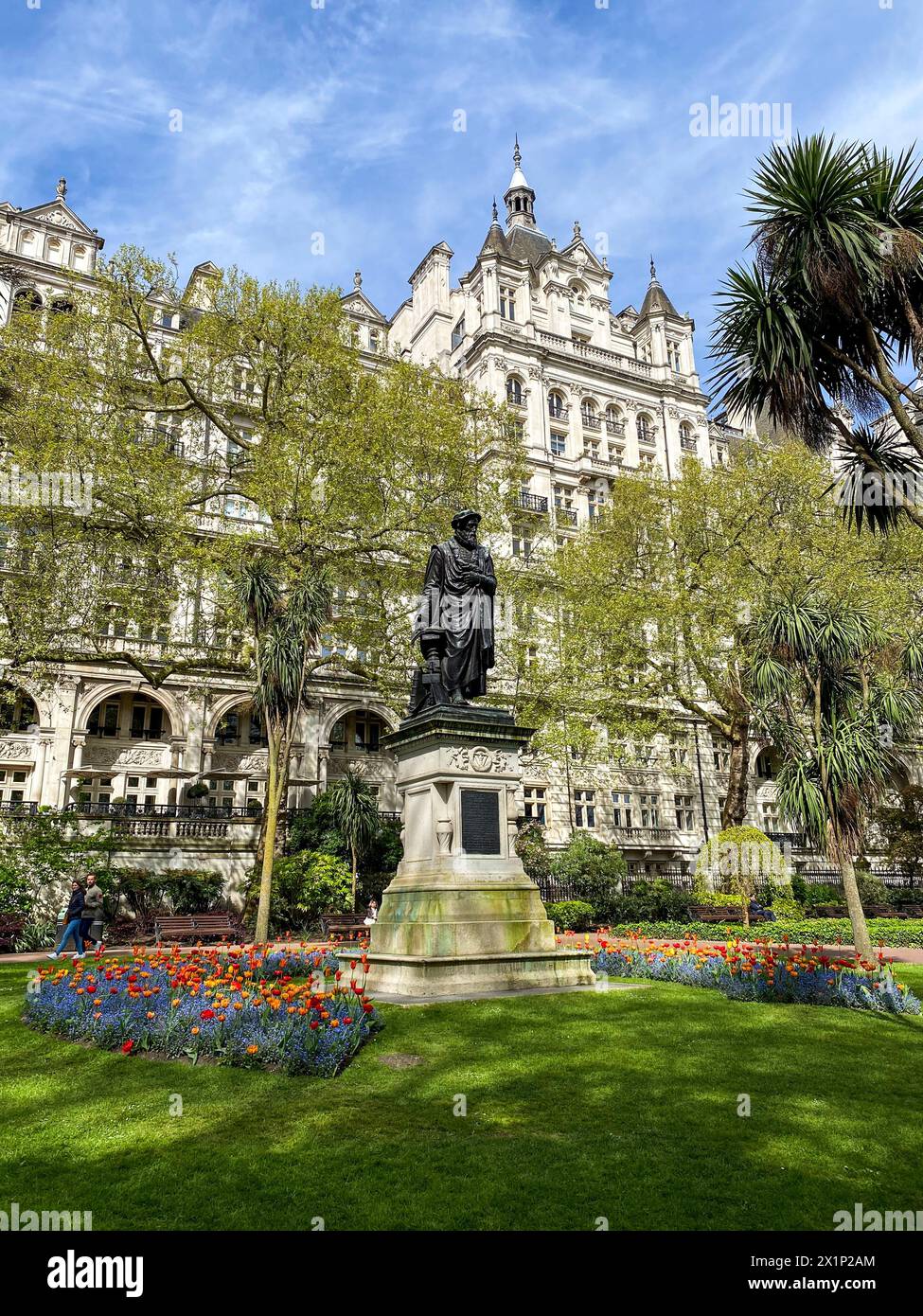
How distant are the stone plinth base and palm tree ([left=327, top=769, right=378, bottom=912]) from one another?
627 inches

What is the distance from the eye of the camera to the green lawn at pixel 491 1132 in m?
4.19

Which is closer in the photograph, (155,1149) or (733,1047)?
(155,1149)

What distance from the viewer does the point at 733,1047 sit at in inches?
301

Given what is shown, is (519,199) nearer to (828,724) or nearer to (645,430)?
(645,430)

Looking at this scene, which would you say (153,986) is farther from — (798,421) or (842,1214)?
(798,421)

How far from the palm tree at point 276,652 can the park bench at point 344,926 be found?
7.81 ft

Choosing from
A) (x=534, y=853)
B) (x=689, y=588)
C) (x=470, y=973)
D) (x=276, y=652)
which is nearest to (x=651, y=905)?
(x=534, y=853)

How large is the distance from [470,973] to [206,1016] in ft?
12.4

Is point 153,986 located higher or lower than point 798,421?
lower

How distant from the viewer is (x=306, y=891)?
79.2 feet

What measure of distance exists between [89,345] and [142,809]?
16507 mm

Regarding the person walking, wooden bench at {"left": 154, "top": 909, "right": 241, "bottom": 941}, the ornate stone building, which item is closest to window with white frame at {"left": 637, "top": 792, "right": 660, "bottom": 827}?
the ornate stone building
